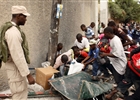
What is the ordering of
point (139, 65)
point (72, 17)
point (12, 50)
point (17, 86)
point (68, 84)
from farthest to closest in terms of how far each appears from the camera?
point (72, 17), point (68, 84), point (139, 65), point (17, 86), point (12, 50)

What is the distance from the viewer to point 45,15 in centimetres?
590

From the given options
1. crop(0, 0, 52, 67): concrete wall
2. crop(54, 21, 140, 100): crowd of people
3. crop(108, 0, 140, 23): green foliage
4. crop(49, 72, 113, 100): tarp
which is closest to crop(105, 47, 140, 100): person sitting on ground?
crop(54, 21, 140, 100): crowd of people

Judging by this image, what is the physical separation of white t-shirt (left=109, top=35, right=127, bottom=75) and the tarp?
38 cm

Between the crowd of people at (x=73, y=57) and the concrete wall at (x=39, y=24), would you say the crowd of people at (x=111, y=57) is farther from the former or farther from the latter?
the concrete wall at (x=39, y=24)

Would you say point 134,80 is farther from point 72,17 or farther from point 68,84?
point 72,17

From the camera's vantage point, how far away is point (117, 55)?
396 cm

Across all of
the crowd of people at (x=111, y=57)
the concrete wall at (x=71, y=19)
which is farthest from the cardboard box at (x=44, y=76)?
the concrete wall at (x=71, y=19)

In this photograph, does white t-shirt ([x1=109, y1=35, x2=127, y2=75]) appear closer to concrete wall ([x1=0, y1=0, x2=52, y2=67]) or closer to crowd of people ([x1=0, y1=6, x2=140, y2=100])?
crowd of people ([x1=0, y1=6, x2=140, y2=100])

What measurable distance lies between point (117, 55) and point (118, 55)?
18mm

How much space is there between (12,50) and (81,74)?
76.0 inches

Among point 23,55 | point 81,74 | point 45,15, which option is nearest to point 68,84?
point 81,74

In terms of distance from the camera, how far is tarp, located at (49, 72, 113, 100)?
3.65m

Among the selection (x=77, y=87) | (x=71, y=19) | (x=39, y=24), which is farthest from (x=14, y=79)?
(x=71, y=19)

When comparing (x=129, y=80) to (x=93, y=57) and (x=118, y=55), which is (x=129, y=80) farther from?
(x=93, y=57)
